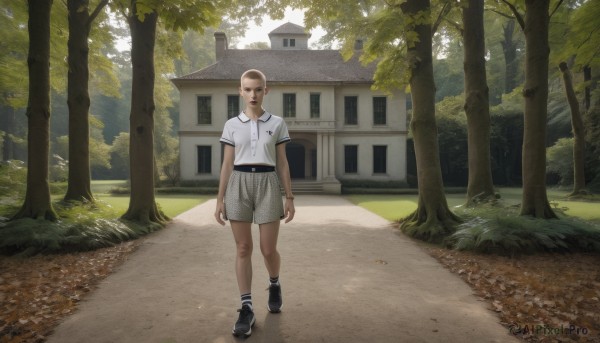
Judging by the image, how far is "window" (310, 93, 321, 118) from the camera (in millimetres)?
26484

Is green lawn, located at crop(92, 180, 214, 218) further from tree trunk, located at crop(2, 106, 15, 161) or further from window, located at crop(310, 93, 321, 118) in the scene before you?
tree trunk, located at crop(2, 106, 15, 161)

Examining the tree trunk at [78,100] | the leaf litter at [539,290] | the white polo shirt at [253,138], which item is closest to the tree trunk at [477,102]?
the leaf litter at [539,290]

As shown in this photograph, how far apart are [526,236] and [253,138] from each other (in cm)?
551

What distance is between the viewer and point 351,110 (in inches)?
1076

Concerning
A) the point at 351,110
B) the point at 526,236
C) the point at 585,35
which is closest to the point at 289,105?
the point at 351,110

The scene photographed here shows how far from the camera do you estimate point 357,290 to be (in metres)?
4.52

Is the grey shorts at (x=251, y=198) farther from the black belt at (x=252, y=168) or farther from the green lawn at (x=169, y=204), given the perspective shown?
the green lawn at (x=169, y=204)

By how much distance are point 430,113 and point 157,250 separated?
6.48 m

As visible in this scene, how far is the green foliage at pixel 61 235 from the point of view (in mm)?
6332

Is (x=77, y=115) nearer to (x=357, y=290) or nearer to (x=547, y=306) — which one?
(x=357, y=290)

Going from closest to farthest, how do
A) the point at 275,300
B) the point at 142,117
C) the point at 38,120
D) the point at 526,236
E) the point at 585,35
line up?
the point at 275,300
the point at 526,236
the point at 38,120
the point at 142,117
the point at 585,35

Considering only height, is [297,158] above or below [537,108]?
below

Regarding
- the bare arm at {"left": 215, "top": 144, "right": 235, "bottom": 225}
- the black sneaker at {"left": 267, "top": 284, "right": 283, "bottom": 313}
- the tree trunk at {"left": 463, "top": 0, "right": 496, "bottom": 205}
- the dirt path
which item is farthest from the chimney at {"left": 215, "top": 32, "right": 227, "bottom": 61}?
the black sneaker at {"left": 267, "top": 284, "right": 283, "bottom": 313}

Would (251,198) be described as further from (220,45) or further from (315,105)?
(220,45)
